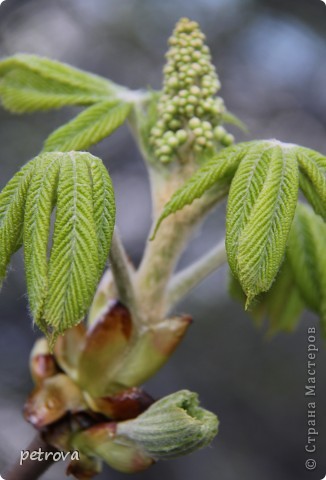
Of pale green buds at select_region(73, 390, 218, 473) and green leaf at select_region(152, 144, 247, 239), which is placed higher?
green leaf at select_region(152, 144, 247, 239)

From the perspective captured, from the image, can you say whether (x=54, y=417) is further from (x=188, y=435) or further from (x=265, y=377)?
(x=265, y=377)

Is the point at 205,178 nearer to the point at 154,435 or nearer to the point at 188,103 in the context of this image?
the point at 188,103

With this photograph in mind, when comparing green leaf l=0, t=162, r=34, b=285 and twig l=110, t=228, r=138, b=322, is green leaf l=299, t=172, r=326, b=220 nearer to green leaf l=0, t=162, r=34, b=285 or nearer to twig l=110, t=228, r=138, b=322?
twig l=110, t=228, r=138, b=322

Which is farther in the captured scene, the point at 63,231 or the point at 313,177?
the point at 313,177

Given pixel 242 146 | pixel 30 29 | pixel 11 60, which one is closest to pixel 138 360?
pixel 242 146

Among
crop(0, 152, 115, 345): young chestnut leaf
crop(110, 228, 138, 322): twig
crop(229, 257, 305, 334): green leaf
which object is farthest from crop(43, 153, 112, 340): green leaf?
crop(229, 257, 305, 334): green leaf

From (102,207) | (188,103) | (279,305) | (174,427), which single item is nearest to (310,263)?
(279,305)

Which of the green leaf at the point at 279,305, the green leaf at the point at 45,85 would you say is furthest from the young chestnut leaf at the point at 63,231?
the green leaf at the point at 279,305

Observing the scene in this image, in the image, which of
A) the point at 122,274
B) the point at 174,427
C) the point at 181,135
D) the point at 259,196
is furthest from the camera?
the point at 181,135
